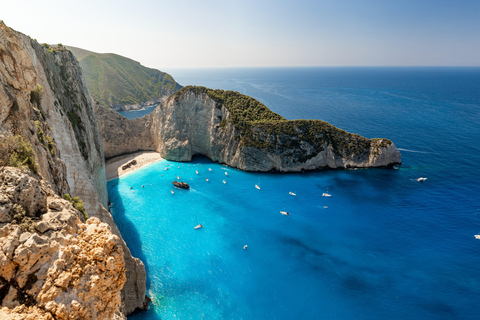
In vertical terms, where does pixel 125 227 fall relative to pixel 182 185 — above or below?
below

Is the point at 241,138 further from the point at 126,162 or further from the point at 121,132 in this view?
the point at 121,132

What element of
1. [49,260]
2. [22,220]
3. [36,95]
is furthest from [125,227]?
[49,260]

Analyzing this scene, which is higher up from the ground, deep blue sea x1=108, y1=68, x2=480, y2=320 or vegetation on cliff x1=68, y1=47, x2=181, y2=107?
vegetation on cliff x1=68, y1=47, x2=181, y2=107

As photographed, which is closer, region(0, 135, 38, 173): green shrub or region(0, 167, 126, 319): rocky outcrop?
region(0, 167, 126, 319): rocky outcrop

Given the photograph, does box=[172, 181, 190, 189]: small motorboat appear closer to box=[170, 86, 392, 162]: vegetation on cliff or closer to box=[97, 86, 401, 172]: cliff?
box=[97, 86, 401, 172]: cliff

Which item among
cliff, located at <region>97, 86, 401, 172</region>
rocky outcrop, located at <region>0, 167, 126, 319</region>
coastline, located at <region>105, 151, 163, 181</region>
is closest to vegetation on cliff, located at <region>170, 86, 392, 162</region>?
cliff, located at <region>97, 86, 401, 172</region>

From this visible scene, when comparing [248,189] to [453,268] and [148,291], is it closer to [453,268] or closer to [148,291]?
[148,291]
